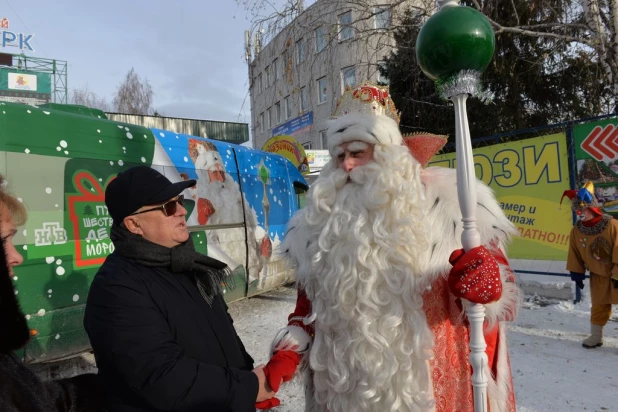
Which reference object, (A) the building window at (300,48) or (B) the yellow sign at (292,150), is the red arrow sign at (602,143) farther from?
(B) the yellow sign at (292,150)

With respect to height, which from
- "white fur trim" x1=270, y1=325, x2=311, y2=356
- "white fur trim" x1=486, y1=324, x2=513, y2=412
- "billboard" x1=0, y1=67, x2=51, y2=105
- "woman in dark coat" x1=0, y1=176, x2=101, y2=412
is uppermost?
"billboard" x1=0, y1=67, x2=51, y2=105

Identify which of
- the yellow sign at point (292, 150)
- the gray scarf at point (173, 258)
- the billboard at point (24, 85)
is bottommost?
the gray scarf at point (173, 258)

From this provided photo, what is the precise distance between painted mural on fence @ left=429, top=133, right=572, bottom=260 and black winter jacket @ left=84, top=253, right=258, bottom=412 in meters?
5.67

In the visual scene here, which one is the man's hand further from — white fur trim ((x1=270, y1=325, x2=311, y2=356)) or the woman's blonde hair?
the woman's blonde hair

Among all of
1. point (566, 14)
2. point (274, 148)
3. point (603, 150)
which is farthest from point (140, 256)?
point (274, 148)

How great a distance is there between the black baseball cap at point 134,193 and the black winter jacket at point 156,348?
0.56 ft

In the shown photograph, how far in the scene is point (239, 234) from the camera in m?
6.54

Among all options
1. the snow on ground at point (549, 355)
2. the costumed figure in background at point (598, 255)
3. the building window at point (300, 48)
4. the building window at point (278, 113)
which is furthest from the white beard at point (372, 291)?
the building window at point (278, 113)

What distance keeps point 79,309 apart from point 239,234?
2.72 meters

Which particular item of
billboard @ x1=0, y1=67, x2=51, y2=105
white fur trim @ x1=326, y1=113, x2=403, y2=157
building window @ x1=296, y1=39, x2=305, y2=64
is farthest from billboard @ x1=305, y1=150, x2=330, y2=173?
white fur trim @ x1=326, y1=113, x2=403, y2=157

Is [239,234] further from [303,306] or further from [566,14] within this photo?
[566,14]

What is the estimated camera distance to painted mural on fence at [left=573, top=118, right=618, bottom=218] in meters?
5.63

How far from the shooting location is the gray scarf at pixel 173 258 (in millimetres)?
1540

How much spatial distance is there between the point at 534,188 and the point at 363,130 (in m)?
5.58
